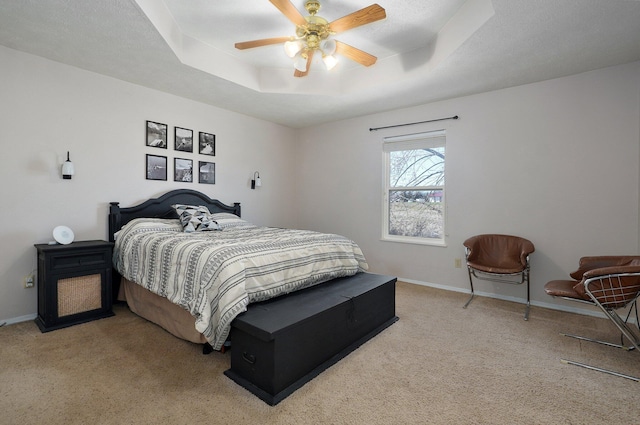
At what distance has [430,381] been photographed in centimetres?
198

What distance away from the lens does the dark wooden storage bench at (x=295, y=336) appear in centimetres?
180

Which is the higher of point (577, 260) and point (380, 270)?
point (577, 260)

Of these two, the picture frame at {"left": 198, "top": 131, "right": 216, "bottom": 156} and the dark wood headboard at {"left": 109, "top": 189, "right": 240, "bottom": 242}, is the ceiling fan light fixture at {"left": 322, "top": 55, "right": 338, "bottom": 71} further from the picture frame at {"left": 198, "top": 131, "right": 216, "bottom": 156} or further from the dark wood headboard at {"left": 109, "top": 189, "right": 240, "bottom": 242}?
the dark wood headboard at {"left": 109, "top": 189, "right": 240, "bottom": 242}

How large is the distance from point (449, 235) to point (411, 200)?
0.72m

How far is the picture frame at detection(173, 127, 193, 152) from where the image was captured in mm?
4001

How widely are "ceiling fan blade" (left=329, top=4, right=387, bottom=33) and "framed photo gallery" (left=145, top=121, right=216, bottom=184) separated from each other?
252 cm

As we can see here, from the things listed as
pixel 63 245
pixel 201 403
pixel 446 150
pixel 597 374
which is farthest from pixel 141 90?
pixel 597 374

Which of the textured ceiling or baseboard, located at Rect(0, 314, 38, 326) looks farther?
baseboard, located at Rect(0, 314, 38, 326)

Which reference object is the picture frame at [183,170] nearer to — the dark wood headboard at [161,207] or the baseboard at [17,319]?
the dark wood headboard at [161,207]

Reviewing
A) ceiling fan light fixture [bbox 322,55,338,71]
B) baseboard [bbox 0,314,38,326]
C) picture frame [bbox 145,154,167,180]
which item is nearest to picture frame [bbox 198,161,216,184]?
picture frame [bbox 145,154,167,180]

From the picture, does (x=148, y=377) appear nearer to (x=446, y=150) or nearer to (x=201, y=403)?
(x=201, y=403)

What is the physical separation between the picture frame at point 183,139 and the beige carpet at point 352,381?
2212 mm

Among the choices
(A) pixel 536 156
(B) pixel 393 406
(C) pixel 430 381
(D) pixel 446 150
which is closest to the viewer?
(B) pixel 393 406

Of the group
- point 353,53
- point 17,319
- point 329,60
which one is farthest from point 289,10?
point 17,319
